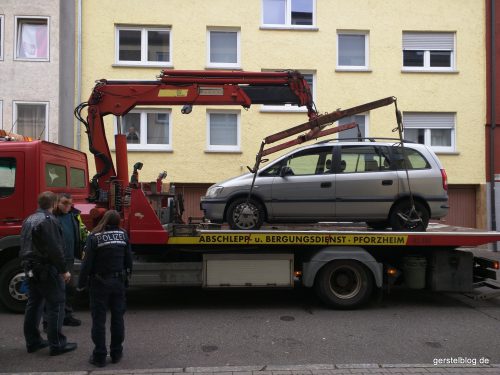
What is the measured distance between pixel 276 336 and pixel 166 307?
2.23 metres

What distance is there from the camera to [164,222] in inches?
287

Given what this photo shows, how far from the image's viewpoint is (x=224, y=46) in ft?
47.6

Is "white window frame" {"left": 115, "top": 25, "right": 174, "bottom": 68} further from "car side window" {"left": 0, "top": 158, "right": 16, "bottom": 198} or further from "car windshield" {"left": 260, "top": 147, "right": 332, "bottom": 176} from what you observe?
"car side window" {"left": 0, "top": 158, "right": 16, "bottom": 198}

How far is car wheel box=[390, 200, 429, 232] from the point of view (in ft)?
23.9

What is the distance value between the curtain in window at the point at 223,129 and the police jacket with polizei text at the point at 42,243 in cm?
974

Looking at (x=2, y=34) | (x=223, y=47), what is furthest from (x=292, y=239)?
(x=2, y=34)

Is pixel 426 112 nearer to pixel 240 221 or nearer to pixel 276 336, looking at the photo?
pixel 240 221

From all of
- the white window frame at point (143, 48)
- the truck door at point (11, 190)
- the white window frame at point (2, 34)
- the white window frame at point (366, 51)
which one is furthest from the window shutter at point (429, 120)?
the white window frame at point (2, 34)

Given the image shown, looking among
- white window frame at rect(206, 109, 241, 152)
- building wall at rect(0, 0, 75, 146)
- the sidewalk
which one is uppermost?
building wall at rect(0, 0, 75, 146)

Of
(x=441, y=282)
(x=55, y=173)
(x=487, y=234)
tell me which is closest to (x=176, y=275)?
(x=55, y=173)

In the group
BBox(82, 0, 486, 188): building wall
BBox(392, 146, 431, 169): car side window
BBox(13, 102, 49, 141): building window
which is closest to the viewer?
BBox(392, 146, 431, 169): car side window

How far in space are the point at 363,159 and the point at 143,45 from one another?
30.8ft

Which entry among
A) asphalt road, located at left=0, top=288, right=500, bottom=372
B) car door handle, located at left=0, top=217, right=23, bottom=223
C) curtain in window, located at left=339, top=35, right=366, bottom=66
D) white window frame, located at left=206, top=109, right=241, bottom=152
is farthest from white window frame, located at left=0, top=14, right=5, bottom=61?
curtain in window, located at left=339, top=35, right=366, bottom=66

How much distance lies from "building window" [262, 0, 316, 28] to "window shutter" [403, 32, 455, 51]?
3.12m
